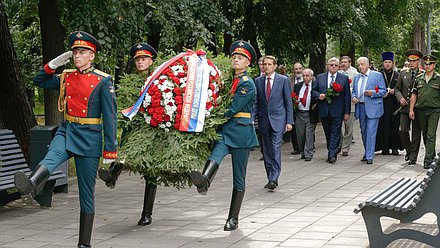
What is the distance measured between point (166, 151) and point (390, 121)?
9.68 metres

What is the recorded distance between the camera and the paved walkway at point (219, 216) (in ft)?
29.1

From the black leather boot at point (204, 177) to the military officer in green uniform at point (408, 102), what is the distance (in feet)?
25.0

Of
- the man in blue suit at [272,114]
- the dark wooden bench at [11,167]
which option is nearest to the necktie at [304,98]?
Result: the man in blue suit at [272,114]

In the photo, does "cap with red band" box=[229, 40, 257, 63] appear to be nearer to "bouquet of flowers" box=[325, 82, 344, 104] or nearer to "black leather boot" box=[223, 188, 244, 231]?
"black leather boot" box=[223, 188, 244, 231]

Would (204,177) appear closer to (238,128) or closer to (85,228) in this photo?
(238,128)

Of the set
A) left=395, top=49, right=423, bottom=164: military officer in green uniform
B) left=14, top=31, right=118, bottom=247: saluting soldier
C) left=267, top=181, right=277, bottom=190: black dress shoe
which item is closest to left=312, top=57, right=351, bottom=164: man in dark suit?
left=395, top=49, right=423, bottom=164: military officer in green uniform

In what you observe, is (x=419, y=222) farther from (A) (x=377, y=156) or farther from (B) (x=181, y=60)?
(A) (x=377, y=156)

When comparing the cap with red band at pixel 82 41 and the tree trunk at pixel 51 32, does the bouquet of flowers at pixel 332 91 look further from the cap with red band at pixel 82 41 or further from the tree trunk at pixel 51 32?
the cap with red band at pixel 82 41

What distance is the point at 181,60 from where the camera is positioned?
9.45m

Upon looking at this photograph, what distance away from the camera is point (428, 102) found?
590 inches

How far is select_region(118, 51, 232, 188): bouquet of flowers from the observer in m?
8.93

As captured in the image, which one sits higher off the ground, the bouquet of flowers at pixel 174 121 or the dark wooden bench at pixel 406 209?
the bouquet of flowers at pixel 174 121

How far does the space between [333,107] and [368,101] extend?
0.67m

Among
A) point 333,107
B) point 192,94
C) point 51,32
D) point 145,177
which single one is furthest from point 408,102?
point 145,177
